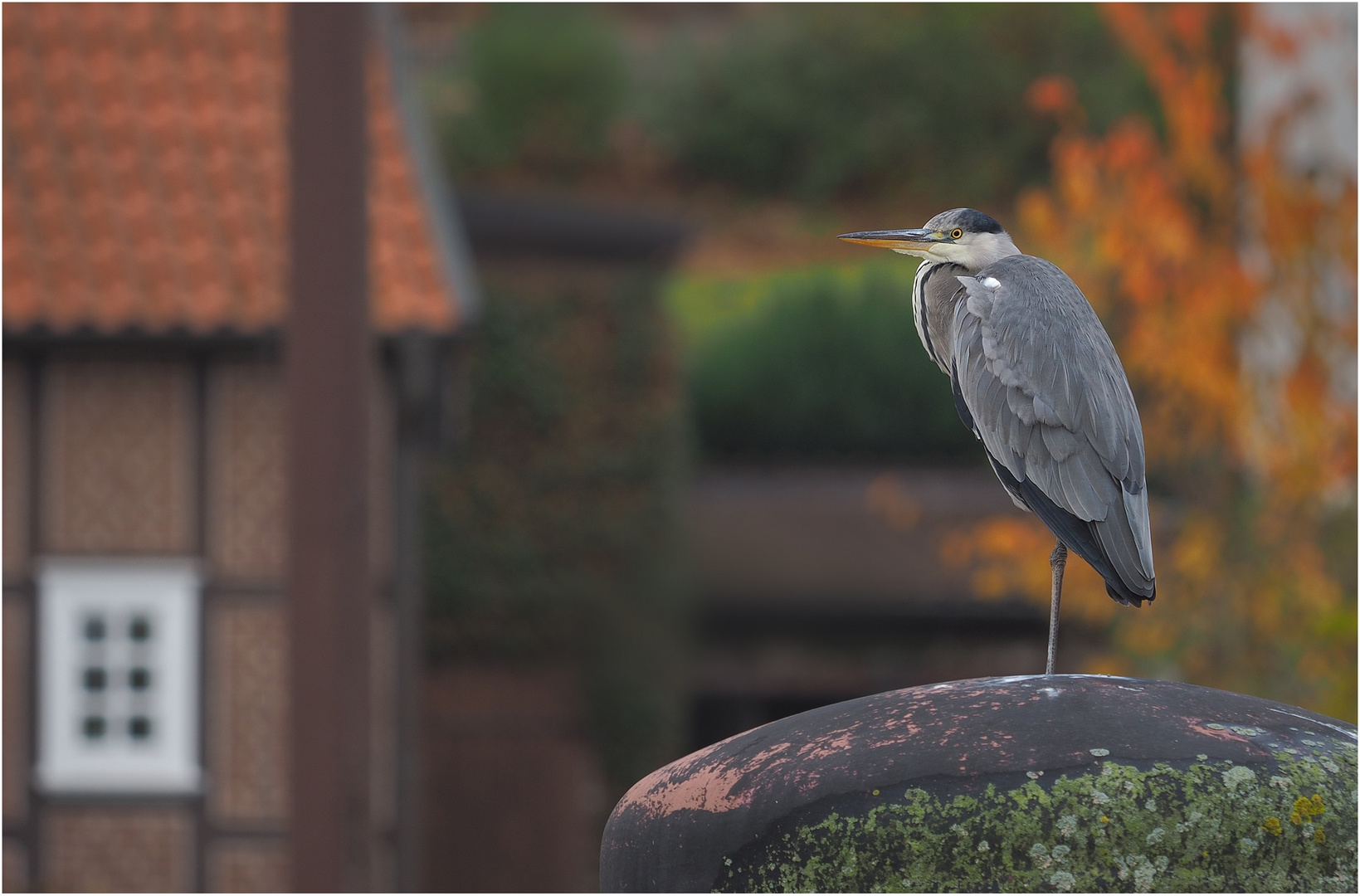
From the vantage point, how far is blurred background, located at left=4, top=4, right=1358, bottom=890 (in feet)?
23.7

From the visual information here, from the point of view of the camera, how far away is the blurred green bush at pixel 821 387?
14031mm

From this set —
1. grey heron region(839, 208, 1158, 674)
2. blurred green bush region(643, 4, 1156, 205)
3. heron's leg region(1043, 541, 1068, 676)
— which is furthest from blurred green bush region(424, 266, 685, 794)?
heron's leg region(1043, 541, 1068, 676)

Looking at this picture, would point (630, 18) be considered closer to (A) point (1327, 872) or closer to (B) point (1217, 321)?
(B) point (1217, 321)

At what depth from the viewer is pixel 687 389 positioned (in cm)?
1389

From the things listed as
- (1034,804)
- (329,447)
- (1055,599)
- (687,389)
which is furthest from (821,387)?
(1034,804)

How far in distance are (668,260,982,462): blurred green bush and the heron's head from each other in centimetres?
1078

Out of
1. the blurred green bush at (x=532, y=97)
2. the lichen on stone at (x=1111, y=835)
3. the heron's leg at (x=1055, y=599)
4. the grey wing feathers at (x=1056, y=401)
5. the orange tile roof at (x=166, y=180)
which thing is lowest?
the lichen on stone at (x=1111, y=835)

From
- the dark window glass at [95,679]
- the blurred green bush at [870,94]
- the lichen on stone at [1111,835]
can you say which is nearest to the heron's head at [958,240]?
the lichen on stone at [1111,835]

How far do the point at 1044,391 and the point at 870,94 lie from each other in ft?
67.1

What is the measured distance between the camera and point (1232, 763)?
2.20 m

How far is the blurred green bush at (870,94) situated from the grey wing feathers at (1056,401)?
18.3m

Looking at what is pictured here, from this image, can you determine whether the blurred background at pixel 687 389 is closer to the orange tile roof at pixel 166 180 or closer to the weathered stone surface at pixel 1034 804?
the orange tile roof at pixel 166 180

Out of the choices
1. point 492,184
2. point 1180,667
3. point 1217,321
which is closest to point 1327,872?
point 1217,321

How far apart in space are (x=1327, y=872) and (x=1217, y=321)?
5.25 meters
